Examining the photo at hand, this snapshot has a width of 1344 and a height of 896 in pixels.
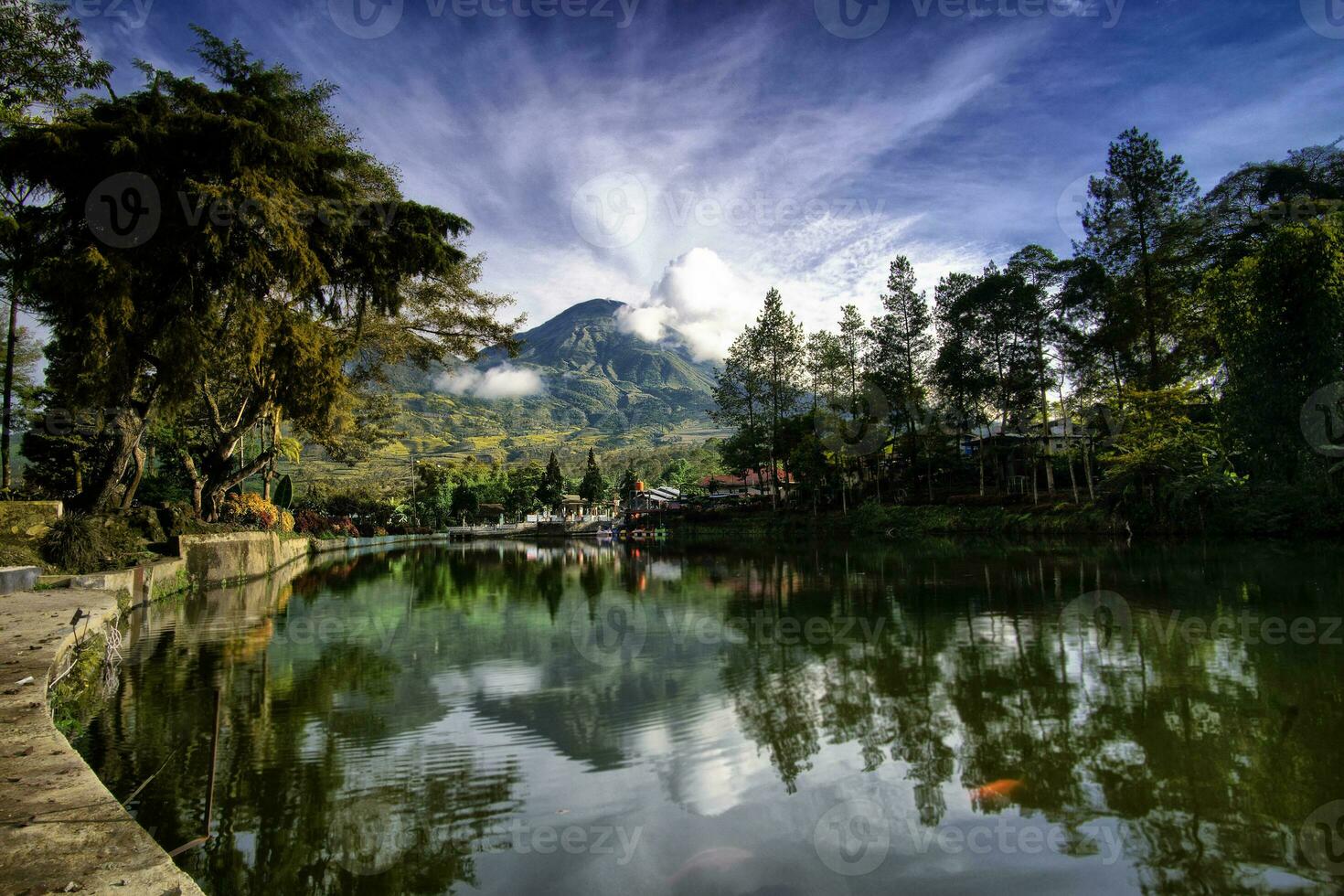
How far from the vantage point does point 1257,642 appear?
786 cm

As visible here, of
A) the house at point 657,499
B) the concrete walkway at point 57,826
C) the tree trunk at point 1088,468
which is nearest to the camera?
the concrete walkway at point 57,826

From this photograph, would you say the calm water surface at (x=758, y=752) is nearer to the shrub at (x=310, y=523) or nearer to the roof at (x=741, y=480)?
the shrub at (x=310, y=523)

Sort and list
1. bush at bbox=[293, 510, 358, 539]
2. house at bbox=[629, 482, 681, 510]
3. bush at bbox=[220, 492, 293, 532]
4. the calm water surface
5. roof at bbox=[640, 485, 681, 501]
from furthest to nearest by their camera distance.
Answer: roof at bbox=[640, 485, 681, 501] < house at bbox=[629, 482, 681, 510] < bush at bbox=[293, 510, 358, 539] < bush at bbox=[220, 492, 293, 532] < the calm water surface

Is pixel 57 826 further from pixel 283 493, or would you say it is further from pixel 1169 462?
pixel 283 493

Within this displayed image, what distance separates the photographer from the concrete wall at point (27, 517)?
37.9 feet

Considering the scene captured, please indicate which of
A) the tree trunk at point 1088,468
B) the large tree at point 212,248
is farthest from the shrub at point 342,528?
the tree trunk at point 1088,468

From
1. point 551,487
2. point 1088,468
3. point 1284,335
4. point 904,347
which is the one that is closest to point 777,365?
→ point 904,347

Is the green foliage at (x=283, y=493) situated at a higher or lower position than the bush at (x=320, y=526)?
higher

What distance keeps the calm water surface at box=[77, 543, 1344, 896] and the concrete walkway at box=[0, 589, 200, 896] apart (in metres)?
0.71

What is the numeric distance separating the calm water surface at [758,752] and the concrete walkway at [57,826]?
0.71 meters

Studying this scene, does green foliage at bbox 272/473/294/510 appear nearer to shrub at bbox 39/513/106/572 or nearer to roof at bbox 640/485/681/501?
shrub at bbox 39/513/106/572

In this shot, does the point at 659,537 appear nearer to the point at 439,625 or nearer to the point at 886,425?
the point at 886,425

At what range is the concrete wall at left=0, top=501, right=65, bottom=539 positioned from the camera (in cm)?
1155

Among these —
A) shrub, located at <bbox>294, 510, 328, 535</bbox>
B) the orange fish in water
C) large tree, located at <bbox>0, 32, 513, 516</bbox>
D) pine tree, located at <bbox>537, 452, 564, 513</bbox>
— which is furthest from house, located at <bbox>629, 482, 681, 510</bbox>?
the orange fish in water
